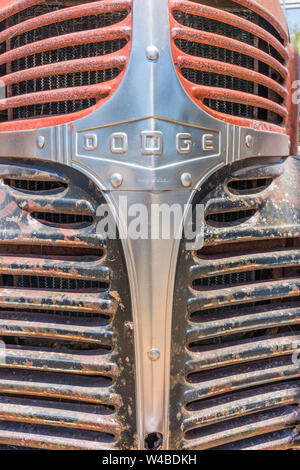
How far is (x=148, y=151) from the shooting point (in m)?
1.43

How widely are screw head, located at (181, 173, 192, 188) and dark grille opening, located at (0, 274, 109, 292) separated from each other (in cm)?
54

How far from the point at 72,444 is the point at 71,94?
4.63 feet

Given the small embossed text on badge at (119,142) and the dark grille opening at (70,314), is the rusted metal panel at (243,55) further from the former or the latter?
the dark grille opening at (70,314)

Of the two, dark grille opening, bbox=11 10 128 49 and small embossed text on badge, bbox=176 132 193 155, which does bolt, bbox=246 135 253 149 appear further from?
dark grille opening, bbox=11 10 128 49

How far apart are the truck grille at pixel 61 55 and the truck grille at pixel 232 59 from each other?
0.24 meters

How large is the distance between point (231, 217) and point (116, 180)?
1.83 feet

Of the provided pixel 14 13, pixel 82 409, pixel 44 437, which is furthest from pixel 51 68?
pixel 44 437

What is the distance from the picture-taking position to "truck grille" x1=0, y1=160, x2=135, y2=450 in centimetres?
158

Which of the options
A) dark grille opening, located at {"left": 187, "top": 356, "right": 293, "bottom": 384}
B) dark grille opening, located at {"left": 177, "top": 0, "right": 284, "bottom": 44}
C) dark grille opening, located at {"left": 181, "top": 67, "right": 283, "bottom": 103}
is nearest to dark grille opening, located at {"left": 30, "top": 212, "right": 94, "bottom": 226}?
dark grille opening, located at {"left": 181, "top": 67, "right": 283, "bottom": 103}

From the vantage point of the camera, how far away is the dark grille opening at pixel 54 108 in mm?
1629

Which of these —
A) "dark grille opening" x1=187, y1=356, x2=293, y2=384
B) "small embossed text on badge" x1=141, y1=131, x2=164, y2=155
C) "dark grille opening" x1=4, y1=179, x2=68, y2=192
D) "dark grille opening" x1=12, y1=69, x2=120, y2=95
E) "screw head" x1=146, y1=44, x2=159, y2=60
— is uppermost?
"screw head" x1=146, y1=44, x2=159, y2=60

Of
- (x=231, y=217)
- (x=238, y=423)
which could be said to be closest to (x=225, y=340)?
(x=238, y=423)

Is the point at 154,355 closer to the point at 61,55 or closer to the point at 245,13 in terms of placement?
the point at 61,55

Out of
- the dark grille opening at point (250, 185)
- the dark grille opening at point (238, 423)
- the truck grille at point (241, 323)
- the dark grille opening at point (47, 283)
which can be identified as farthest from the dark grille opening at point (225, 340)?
the dark grille opening at point (250, 185)
